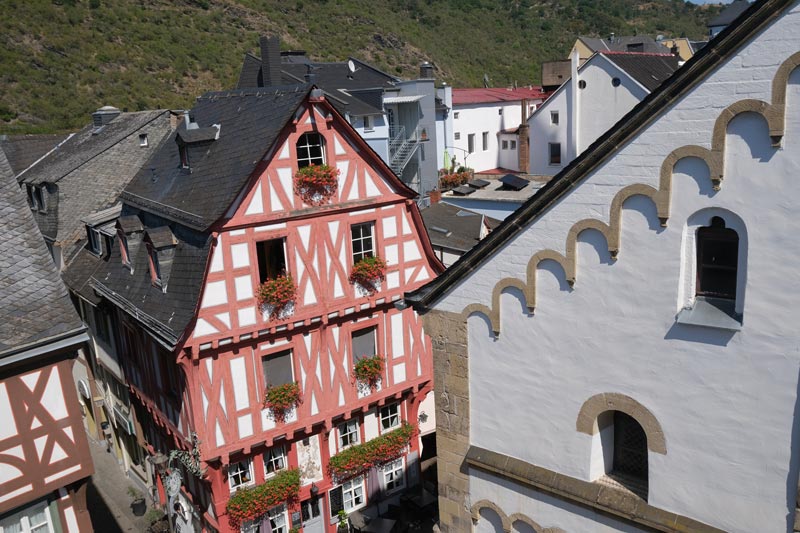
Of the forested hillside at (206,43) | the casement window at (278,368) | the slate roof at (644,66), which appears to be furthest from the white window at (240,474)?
the forested hillside at (206,43)

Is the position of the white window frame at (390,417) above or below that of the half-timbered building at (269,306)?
below

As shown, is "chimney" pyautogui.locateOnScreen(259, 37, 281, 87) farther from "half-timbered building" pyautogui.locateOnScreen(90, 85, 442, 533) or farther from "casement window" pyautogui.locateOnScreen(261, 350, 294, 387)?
"casement window" pyautogui.locateOnScreen(261, 350, 294, 387)

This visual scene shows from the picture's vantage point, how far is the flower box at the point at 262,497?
674 inches

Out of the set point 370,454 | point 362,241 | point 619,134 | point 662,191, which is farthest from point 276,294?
point 662,191

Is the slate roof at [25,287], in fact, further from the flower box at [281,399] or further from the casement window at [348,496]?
the casement window at [348,496]

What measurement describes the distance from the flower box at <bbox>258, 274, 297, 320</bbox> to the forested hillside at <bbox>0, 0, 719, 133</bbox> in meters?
40.0

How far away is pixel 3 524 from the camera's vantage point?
41.1ft

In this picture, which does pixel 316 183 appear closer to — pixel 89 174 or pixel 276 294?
pixel 276 294

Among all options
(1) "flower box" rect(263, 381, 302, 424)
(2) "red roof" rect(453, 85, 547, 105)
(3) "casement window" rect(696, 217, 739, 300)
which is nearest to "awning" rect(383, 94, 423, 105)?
(2) "red roof" rect(453, 85, 547, 105)

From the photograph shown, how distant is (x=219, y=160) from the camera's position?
17703 millimetres

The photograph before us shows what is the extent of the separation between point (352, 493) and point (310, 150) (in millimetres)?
10092

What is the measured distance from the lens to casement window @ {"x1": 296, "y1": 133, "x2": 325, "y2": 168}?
17.3 m

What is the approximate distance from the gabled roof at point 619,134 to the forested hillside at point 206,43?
156 feet

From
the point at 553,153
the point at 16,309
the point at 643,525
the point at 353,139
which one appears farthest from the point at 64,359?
the point at 553,153
